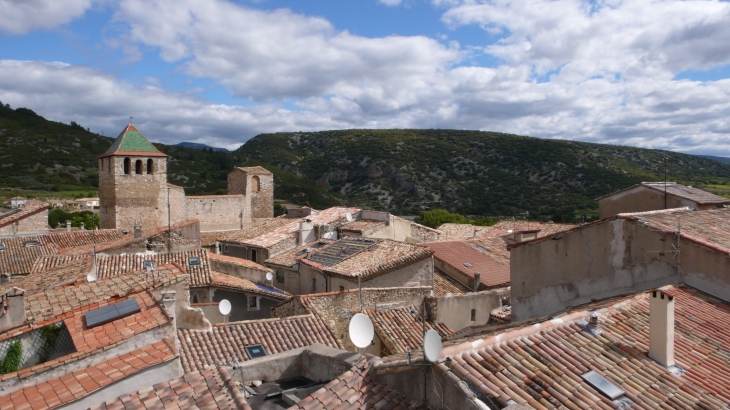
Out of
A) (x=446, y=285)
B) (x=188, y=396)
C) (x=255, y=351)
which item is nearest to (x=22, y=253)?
(x=255, y=351)

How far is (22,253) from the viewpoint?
2336 centimetres

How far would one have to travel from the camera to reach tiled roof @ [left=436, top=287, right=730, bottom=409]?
6.11 m

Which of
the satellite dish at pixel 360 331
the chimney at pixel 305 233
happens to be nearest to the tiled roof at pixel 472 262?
the chimney at pixel 305 233

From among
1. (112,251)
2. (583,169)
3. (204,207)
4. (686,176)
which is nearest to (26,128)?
(204,207)

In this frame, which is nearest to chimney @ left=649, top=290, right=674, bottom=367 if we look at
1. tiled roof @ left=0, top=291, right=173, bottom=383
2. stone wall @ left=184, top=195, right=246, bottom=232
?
tiled roof @ left=0, top=291, right=173, bottom=383

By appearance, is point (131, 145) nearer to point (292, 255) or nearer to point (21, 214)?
point (21, 214)

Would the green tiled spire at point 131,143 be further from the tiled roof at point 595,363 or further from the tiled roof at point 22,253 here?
the tiled roof at point 595,363

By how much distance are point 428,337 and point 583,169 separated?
84.8 meters

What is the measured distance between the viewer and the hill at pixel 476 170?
7619 centimetres

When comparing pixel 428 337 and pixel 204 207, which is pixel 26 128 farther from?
pixel 428 337

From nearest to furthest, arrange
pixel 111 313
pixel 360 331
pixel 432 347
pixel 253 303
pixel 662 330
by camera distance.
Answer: pixel 432 347
pixel 662 330
pixel 111 313
pixel 360 331
pixel 253 303

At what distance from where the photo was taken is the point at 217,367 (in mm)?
7160

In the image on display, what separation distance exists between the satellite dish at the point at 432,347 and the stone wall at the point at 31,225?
31.3 metres

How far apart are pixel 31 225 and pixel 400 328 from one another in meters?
25.9
